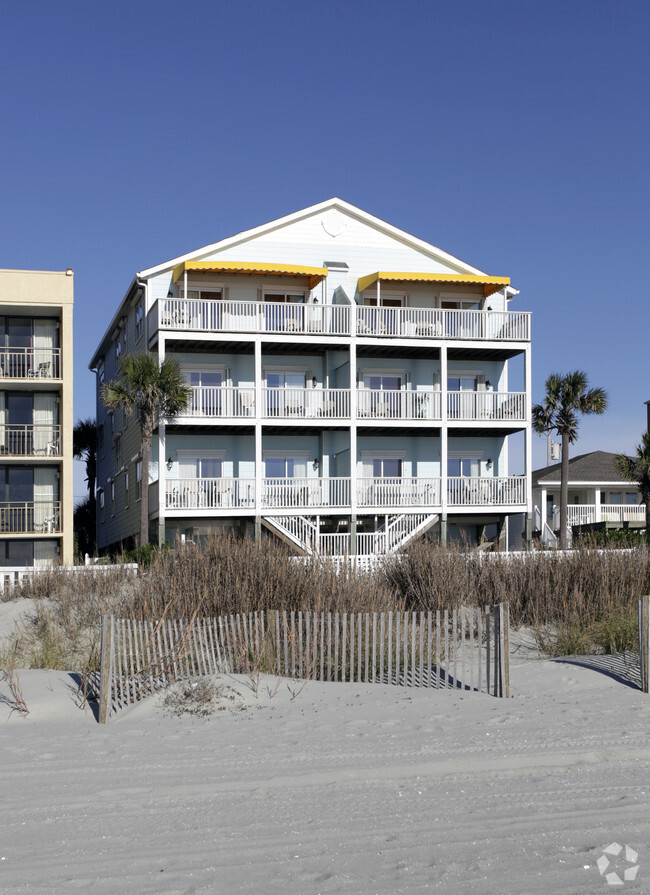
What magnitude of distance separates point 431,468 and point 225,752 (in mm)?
25794

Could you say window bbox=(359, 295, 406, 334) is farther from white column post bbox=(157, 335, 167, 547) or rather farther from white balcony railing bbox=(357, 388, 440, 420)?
white column post bbox=(157, 335, 167, 547)

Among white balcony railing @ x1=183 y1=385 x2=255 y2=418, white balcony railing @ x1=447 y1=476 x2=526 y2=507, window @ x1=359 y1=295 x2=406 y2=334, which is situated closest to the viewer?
white balcony railing @ x1=183 y1=385 x2=255 y2=418

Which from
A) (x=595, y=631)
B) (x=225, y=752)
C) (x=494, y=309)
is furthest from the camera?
(x=494, y=309)

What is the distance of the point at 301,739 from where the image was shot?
10.3 meters

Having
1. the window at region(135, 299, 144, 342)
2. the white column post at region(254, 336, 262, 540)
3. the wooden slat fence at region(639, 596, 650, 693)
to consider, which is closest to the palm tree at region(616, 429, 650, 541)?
the white column post at region(254, 336, 262, 540)

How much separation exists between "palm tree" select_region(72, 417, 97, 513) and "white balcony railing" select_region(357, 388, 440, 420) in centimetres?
1703

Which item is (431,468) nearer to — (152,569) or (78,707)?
(152,569)

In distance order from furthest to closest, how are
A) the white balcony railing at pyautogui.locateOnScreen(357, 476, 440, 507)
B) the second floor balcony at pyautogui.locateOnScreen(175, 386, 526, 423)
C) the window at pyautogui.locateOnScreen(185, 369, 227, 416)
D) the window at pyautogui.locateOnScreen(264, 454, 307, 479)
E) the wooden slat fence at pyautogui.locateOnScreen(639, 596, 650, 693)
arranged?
the window at pyautogui.locateOnScreen(264, 454, 307, 479)
the white balcony railing at pyautogui.locateOnScreen(357, 476, 440, 507)
the second floor balcony at pyautogui.locateOnScreen(175, 386, 526, 423)
the window at pyautogui.locateOnScreen(185, 369, 227, 416)
the wooden slat fence at pyautogui.locateOnScreen(639, 596, 650, 693)

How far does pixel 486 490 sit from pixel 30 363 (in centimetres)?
1576

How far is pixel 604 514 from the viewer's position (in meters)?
43.2

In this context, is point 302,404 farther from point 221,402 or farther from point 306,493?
point 306,493

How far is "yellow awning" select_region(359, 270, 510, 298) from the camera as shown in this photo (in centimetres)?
3325

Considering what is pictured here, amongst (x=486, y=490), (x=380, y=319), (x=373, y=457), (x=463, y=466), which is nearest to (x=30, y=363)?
(x=380, y=319)

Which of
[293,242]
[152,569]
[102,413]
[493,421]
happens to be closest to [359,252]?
[293,242]
